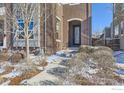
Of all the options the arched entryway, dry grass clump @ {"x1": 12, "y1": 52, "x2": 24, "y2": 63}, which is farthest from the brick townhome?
dry grass clump @ {"x1": 12, "y1": 52, "x2": 24, "y2": 63}

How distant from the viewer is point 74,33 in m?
6.13

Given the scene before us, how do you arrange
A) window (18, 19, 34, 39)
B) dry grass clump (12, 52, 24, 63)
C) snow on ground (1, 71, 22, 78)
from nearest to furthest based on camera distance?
snow on ground (1, 71, 22, 78), dry grass clump (12, 52, 24, 63), window (18, 19, 34, 39)

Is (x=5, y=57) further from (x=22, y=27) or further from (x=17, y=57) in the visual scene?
(x=22, y=27)

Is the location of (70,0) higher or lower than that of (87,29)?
higher

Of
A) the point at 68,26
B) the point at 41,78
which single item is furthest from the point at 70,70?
the point at 68,26

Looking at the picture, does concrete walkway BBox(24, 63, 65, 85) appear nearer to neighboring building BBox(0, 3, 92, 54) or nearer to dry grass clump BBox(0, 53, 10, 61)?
neighboring building BBox(0, 3, 92, 54)

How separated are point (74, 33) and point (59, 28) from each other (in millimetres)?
402

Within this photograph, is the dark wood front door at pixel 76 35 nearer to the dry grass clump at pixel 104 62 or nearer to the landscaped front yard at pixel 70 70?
the landscaped front yard at pixel 70 70

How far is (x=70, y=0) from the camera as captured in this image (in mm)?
5859

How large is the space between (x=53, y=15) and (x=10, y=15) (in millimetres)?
1085

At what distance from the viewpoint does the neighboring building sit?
6.01 metres

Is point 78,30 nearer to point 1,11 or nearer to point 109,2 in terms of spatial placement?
point 109,2

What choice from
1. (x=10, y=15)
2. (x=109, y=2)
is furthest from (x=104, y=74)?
(x=10, y=15)

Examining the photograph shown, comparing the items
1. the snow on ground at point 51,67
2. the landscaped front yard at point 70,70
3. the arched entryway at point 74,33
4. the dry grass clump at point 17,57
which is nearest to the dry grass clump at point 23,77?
the landscaped front yard at point 70,70
